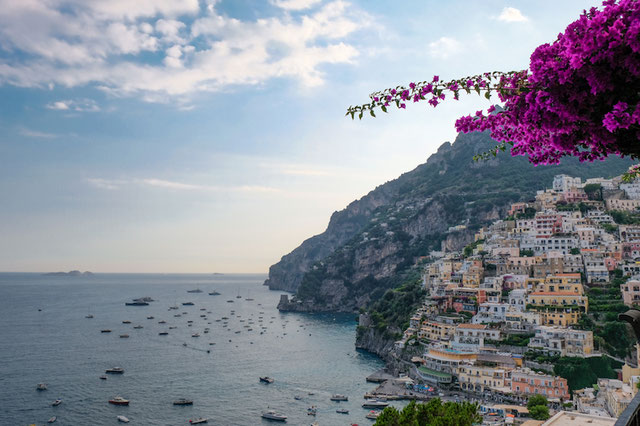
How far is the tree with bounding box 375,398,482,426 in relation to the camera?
2394 cm

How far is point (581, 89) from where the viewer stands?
3.51 meters

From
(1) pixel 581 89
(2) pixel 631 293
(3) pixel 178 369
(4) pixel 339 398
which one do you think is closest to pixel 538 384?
(2) pixel 631 293

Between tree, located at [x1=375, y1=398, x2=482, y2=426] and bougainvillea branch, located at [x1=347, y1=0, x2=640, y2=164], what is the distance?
22.8 metres

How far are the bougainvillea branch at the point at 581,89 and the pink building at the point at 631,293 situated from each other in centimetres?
5269

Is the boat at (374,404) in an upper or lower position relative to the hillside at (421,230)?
lower

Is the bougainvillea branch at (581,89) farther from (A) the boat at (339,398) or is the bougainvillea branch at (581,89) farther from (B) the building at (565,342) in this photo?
(B) the building at (565,342)

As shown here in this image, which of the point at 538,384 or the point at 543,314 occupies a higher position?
the point at 543,314

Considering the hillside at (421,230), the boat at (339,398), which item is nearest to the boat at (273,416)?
the boat at (339,398)

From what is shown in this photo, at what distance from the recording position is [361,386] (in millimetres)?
51844

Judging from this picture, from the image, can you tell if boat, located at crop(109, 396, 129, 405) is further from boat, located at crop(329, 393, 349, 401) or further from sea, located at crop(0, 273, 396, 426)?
boat, located at crop(329, 393, 349, 401)

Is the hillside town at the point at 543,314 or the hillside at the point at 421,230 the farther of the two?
the hillside at the point at 421,230

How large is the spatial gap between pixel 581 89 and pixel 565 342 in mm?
49323

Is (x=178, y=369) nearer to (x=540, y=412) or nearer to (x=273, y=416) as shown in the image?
(x=273, y=416)

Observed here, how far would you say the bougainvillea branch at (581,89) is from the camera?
10.7 ft
